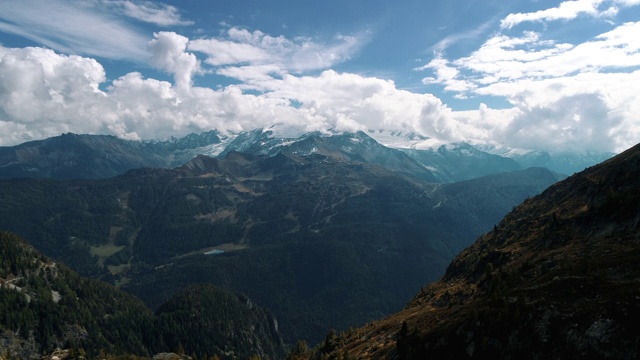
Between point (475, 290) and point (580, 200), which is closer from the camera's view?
point (475, 290)

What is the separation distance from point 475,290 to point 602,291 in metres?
40.0

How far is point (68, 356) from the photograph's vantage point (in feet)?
373

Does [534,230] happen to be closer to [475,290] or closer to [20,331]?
[475,290]

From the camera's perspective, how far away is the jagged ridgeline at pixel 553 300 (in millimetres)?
44156

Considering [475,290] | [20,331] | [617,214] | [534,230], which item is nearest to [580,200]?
[534,230]

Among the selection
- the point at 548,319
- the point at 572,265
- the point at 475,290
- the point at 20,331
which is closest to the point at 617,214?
the point at 572,265

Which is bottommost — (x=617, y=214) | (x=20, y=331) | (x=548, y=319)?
(x=20, y=331)

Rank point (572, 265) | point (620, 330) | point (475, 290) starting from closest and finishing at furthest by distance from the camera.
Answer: point (620, 330) → point (572, 265) → point (475, 290)

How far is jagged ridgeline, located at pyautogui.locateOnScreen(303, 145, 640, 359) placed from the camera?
44.2 metres

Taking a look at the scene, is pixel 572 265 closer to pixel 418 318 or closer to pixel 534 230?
pixel 418 318

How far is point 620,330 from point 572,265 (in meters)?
23.9

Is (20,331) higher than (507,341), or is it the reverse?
(507,341)

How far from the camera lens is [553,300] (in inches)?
2058

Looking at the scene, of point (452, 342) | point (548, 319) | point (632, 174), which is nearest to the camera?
point (548, 319)
